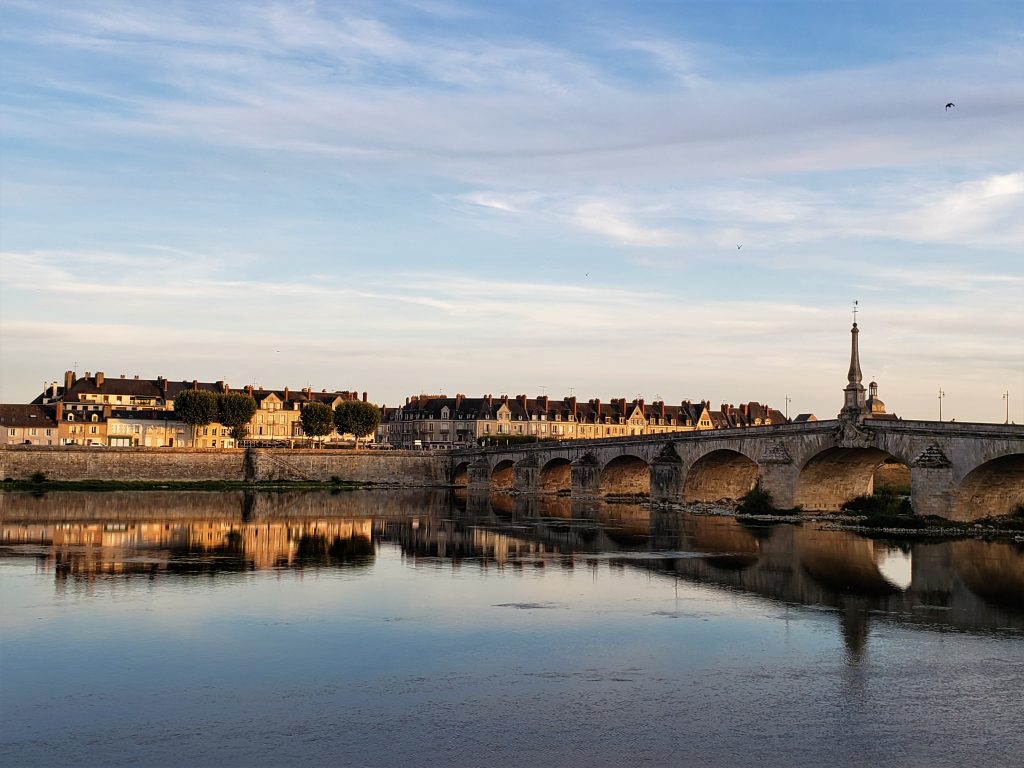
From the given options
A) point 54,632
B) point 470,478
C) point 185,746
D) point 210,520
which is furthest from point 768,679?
point 470,478

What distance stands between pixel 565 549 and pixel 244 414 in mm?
69488

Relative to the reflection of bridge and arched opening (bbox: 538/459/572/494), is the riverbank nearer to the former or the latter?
the reflection of bridge

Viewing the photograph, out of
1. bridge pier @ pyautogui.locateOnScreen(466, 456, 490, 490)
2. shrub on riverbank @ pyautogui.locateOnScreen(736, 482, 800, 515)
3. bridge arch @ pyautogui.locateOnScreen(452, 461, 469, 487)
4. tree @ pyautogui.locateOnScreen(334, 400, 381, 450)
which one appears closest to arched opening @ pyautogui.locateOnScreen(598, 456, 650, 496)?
shrub on riverbank @ pyautogui.locateOnScreen(736, 482, 800, 515)

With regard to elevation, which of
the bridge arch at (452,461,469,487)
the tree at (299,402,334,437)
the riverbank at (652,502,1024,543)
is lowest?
the bridge arch at (452,461,469,487)

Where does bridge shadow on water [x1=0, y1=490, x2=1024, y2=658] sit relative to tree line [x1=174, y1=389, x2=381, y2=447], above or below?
below

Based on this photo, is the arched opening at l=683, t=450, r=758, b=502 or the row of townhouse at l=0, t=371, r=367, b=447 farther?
the row of townhouse at l=0, t=371, r=367, b=447

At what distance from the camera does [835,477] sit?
2261 inches

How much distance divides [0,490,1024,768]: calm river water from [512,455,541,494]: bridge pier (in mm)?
46688

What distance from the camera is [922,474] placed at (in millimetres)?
46594

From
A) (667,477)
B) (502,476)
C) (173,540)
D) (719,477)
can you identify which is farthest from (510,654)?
(502,476)

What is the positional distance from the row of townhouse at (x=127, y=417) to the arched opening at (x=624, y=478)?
154 ft

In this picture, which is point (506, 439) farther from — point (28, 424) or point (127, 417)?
point (28, 424)

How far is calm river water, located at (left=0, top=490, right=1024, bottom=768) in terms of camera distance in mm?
15961

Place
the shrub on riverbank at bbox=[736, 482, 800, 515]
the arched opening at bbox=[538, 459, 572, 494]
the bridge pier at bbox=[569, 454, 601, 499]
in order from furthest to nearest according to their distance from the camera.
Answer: the arched opening at bbox=[538, 459, 572, 494]
the bridge pier at bbox=[569, 454, 601, 499]
the shrub on riverbank at bbox=[736, 482, 800, 515]
